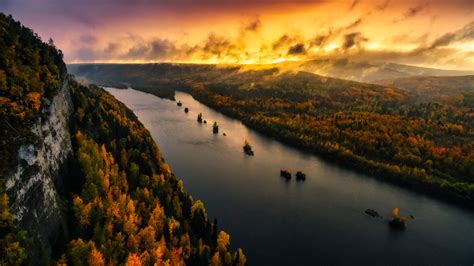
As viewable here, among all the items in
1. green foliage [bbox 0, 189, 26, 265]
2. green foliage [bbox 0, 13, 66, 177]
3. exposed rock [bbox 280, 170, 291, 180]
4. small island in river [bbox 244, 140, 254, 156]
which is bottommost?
exposed rock [bbox 280, 170, 291, 180]

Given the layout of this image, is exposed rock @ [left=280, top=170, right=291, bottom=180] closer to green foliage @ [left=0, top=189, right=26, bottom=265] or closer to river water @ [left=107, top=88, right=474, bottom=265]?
river water @ [left=107, top=88, right=474, bottom=265]

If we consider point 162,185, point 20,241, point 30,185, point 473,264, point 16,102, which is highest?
point 16,102

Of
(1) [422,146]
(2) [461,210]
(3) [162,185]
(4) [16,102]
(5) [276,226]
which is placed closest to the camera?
(4) [16,102]

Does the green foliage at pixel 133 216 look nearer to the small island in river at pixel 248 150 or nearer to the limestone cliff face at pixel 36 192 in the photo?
the limestone cliff face at pixel 36 192

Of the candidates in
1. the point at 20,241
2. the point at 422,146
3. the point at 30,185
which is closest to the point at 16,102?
the point at 30,185

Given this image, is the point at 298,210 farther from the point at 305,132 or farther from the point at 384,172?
the point at 305,132

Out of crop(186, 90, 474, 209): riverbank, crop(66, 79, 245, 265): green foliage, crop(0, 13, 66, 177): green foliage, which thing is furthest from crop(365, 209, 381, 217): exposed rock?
crop(0, 13, 66, 177): green foliage

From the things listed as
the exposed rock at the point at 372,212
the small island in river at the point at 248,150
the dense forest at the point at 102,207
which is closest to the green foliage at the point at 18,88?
the dense forest at the point at 102,207
